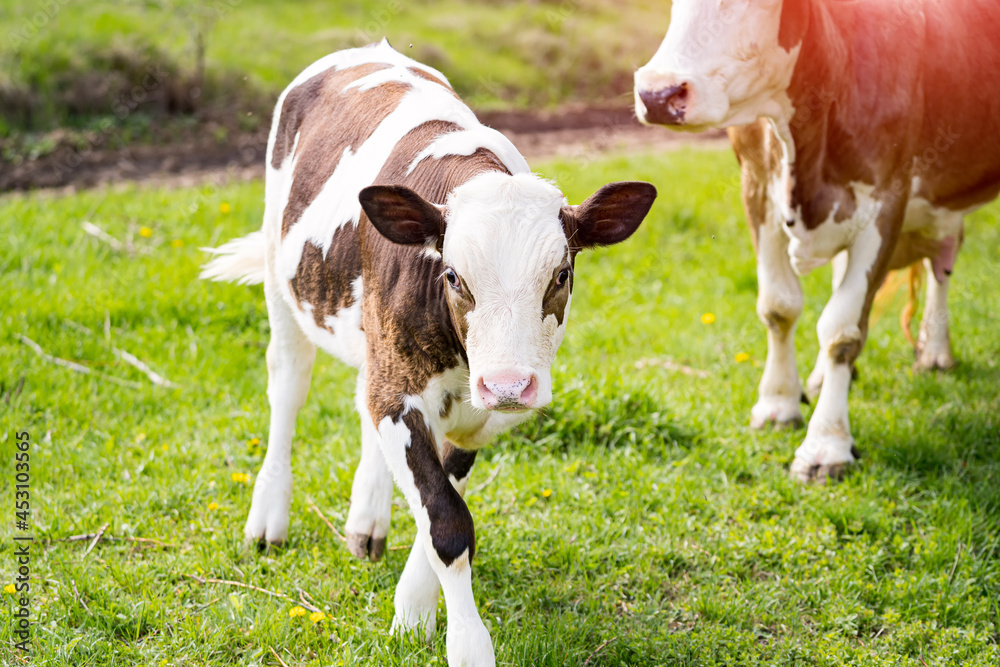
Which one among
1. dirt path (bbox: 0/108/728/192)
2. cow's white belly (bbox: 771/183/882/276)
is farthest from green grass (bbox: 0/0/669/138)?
cow's white belly (bbox: 771/183/882/276)

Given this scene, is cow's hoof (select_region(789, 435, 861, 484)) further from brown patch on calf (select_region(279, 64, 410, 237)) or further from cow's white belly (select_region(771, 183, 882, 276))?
brown patch on calf (select_region(279, 64, 410, 237))

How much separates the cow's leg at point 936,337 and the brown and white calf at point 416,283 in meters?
3.26

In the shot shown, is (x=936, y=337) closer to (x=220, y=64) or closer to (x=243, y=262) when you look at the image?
(x=243, y=262)

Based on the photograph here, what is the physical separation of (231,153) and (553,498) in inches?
244

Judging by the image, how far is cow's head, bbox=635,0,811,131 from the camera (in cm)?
407

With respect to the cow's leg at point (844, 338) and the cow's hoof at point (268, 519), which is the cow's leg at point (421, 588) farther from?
the cow's leg at point (844, 338)

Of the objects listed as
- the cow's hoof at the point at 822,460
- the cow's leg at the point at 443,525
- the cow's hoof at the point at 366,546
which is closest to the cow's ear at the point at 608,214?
the cow's leg at the point at 443,525

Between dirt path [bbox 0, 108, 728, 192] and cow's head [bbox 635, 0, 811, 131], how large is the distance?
200 inches

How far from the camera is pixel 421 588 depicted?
340 centimetres

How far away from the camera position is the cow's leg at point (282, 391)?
4.07 m

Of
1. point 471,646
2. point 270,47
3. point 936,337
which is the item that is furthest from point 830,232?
point 270,47

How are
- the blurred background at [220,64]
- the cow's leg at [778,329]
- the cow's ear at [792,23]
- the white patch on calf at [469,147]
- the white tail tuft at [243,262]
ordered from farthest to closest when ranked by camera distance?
the blurred background at [220,64] < the cow's leg at [778,329] < the white tail tuft at [243,262] < the cow's ear at [792,23] < the white patch on calf at [469,147]

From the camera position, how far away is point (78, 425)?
15.8 feet

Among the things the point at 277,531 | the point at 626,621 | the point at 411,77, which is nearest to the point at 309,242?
the point at 411,77
